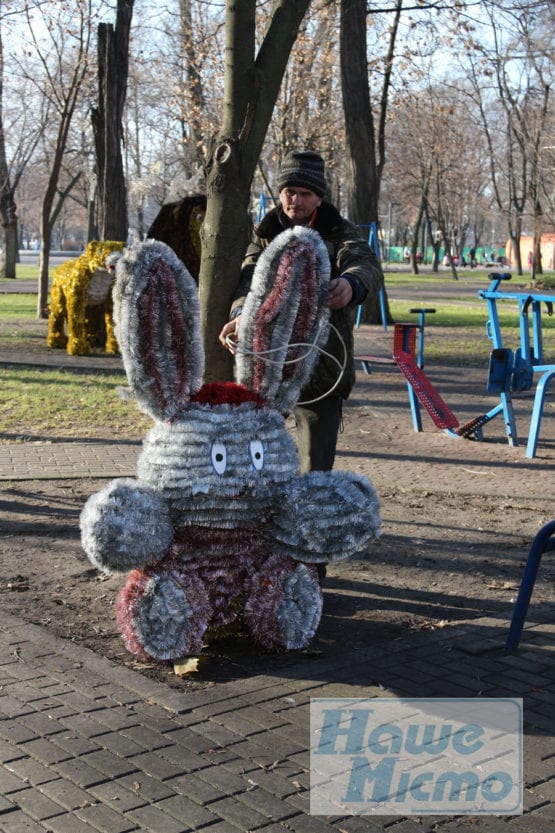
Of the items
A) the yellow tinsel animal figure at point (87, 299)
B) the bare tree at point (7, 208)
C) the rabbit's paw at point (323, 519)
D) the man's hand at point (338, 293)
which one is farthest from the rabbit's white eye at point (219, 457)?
the bare tree at point (7, 208)

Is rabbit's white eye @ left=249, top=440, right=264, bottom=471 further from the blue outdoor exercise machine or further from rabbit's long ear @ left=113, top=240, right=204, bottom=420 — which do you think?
the blue outdoor exercise machine

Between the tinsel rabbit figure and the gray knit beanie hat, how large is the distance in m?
0.44

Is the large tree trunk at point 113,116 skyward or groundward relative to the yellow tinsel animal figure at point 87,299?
skyward

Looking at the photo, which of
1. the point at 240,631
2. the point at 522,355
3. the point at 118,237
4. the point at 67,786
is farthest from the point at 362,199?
the point at 67,786

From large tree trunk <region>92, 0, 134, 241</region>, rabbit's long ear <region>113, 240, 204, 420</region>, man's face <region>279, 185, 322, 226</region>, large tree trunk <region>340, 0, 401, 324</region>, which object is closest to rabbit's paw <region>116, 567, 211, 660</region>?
rabbit's long ear <region>113, 240, 204, 420</region>

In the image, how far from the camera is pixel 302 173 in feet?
16.7

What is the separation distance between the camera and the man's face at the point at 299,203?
5176 mm

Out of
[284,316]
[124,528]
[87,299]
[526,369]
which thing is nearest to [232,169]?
[284,316]

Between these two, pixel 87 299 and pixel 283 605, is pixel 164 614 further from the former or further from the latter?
pixel 87 299

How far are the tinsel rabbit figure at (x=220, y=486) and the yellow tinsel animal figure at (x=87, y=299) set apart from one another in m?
11.1

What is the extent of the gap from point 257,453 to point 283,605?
2.26 feet

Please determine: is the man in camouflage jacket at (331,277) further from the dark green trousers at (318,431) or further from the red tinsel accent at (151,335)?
the red tinsel accent at (151,335)

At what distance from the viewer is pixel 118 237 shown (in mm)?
19734

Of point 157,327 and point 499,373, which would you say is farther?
point 499,373
